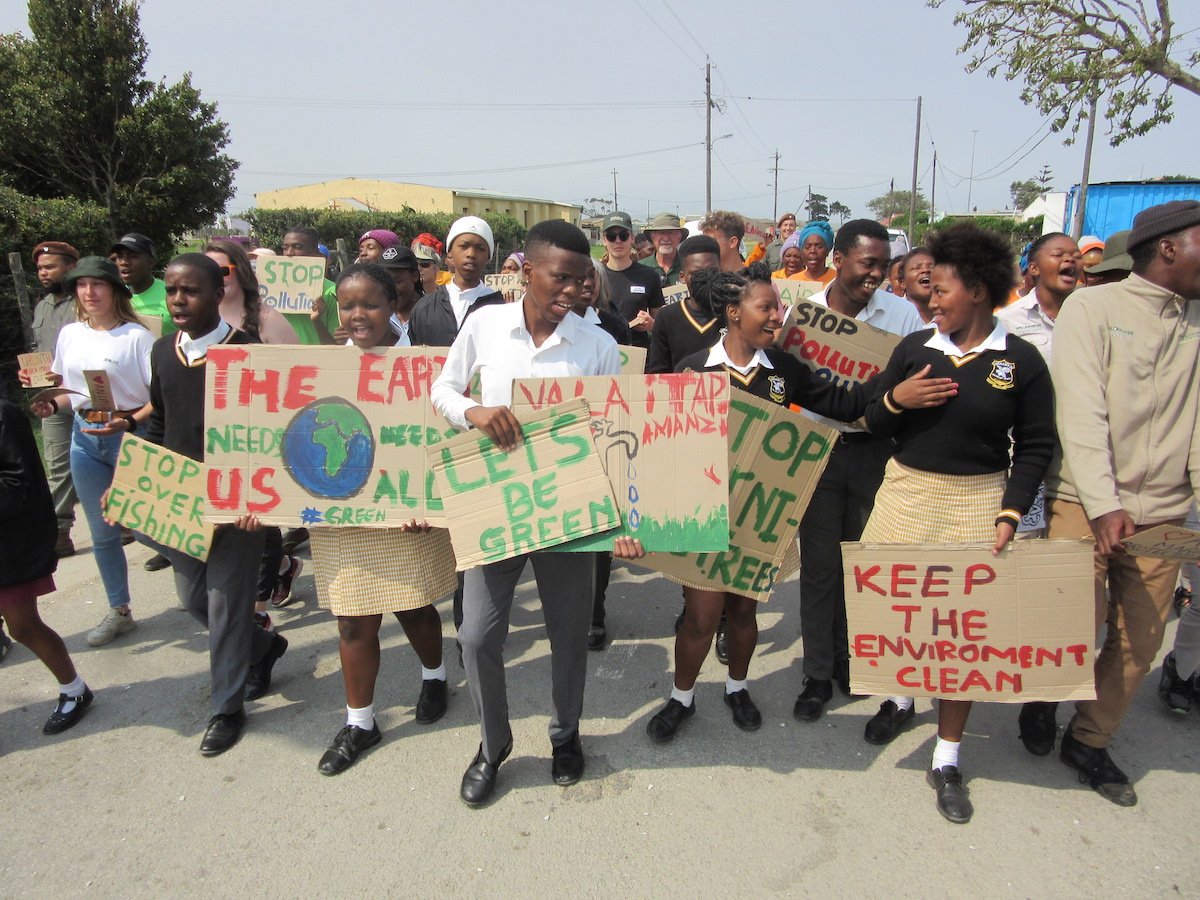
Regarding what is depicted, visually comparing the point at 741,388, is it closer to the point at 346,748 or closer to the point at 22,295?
the point at 346,748

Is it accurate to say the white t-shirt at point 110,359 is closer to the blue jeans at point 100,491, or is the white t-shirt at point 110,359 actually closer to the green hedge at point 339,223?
the blue jeans at point 100,491

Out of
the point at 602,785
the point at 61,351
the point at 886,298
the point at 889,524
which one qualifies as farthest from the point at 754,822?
the point at 61,351

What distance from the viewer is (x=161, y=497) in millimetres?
3223

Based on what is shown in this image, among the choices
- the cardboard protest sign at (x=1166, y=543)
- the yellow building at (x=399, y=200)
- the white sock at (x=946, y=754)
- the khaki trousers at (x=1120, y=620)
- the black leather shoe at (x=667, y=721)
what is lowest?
the black leather shoe at (x=667, y=721)

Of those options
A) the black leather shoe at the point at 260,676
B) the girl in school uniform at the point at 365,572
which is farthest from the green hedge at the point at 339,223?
the girl in school uniform at the point at 365,572

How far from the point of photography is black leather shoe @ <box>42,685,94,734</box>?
3381 mm

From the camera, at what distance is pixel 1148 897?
242 cm

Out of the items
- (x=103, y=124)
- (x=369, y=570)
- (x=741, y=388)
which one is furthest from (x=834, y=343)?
(x=103, y=124)

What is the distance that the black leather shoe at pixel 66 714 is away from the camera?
3381 mm

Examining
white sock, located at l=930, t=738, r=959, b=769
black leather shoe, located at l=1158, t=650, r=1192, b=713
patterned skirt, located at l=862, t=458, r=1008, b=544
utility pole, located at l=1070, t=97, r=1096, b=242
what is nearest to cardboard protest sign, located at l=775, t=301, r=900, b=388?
patterned skirt, located at l=862, t=458, r=1008, b=544

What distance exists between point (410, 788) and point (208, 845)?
718 millimetres

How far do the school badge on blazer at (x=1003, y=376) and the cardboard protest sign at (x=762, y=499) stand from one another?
0.61 metres

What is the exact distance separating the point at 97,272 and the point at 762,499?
11.9 feet

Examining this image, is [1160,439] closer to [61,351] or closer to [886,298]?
[886,298]
